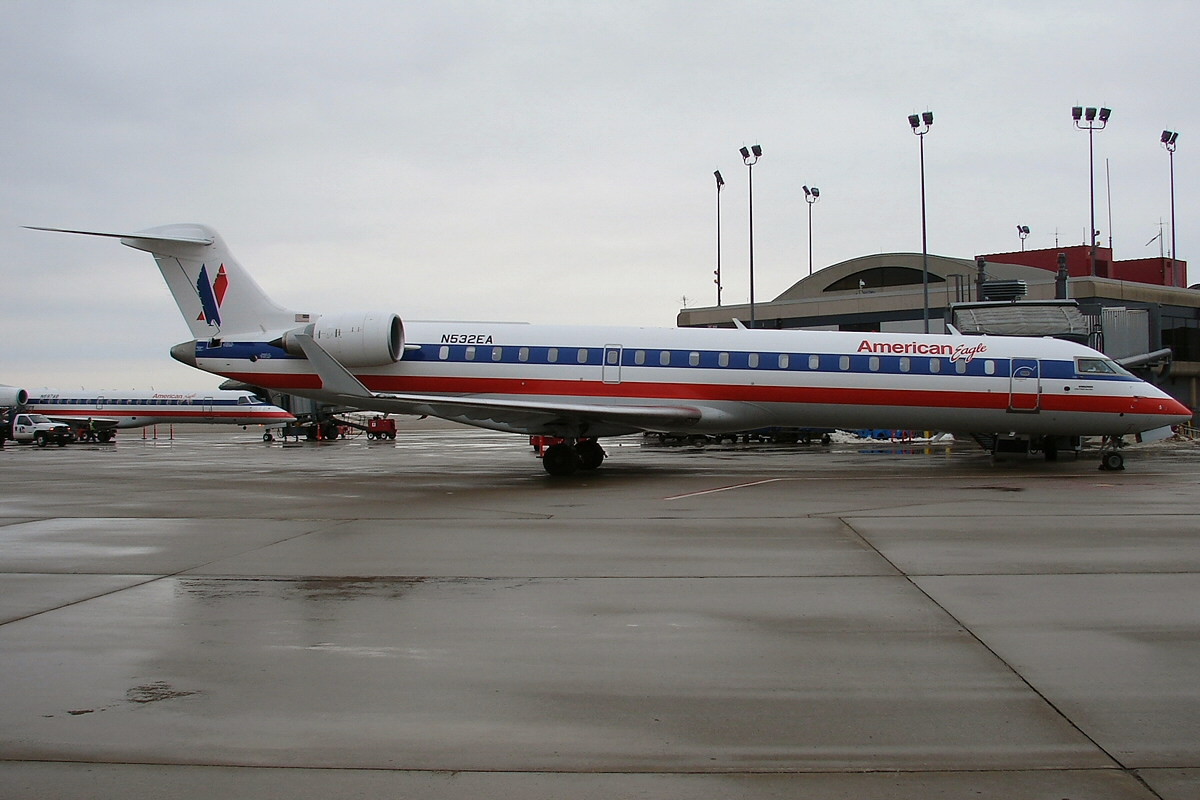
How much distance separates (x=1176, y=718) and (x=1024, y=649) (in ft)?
3.86

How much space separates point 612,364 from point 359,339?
529 cm

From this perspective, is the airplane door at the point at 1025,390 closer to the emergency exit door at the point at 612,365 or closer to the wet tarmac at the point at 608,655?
the wet tarmac at the point at 608,655

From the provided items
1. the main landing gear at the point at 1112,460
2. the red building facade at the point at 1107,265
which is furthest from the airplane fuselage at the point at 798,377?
the red building facade at the point at 1107,265

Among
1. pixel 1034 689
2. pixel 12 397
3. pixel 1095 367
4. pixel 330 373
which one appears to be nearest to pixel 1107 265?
pixel 1095 367

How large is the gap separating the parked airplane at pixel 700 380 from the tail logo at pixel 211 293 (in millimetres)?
1353

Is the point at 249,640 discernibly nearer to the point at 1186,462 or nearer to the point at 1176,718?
the point at 1176,718

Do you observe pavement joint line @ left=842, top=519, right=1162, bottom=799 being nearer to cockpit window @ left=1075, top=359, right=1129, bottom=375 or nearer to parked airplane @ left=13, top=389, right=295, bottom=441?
cockpit window @ left=1075, top=359, right=1129, bottom=375

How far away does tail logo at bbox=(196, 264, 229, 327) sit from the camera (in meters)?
20.2

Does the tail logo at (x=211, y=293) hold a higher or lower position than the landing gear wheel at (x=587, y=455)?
higher

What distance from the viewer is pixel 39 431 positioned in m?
44.0

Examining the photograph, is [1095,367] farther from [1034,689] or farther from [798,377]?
[1034,689]

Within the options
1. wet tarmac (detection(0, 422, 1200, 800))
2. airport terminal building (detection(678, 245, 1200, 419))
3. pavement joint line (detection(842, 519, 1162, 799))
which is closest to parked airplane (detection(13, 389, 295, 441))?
airport terminal building (detection(678, 245, 1200, 419))

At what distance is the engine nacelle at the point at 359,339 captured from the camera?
61.4 ft

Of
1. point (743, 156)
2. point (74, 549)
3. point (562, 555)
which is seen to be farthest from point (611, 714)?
point (743, 156)
